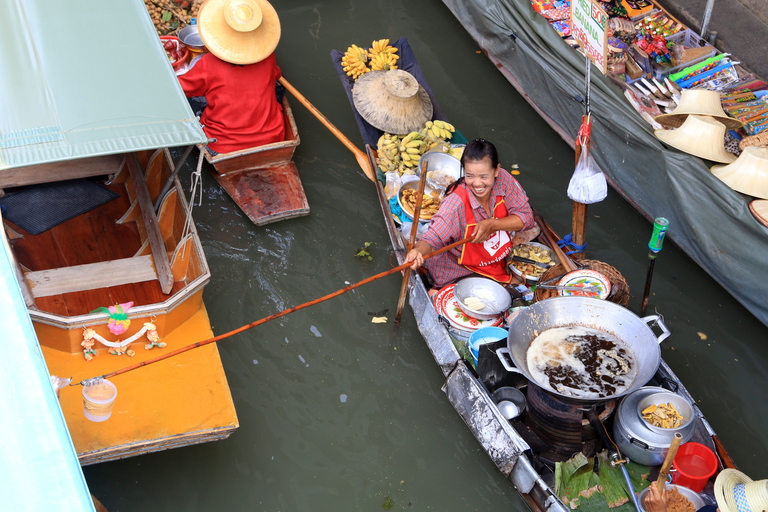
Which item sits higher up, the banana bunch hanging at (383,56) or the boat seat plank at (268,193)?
the banana bunch hanging at (383,56)

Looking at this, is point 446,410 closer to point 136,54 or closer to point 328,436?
point 328,436

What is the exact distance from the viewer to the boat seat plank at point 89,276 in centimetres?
507

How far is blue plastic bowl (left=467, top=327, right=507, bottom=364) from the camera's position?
505 centimetres

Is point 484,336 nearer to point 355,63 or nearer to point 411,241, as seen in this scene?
point 411,241

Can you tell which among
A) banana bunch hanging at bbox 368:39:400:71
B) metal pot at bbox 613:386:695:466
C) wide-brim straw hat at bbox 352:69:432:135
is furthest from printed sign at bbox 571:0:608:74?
banana bunch hanging at bbox 368:39:400:71

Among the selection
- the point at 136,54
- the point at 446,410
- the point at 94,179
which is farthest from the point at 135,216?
the point at 446,410

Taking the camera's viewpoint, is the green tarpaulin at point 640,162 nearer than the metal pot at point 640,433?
No

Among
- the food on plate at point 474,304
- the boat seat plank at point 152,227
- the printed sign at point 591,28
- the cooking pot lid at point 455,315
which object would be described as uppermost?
the printed sign at point 591,28

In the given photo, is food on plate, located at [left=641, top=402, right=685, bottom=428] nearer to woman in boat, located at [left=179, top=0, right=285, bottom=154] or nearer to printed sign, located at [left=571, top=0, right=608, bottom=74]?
printed sign, located at [left=571, top=0, right=608, bottom=74]

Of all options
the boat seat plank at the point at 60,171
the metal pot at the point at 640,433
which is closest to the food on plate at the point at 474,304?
the metal pot at the point at 640,433

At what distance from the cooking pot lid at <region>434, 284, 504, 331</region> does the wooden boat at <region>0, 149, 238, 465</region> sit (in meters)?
1.60

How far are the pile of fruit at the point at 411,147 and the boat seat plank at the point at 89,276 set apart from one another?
88.7 inches

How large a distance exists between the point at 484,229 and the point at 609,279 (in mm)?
972

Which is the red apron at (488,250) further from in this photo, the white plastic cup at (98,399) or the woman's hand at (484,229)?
the white plastic cup at (98,399)
